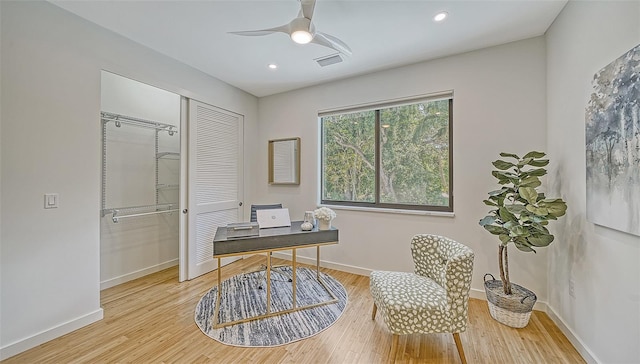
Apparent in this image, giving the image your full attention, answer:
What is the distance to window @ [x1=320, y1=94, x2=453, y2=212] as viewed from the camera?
9.66ft

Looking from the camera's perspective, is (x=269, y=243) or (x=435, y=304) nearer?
(x=435, y=304)

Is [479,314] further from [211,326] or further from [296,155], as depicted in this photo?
[296,155]

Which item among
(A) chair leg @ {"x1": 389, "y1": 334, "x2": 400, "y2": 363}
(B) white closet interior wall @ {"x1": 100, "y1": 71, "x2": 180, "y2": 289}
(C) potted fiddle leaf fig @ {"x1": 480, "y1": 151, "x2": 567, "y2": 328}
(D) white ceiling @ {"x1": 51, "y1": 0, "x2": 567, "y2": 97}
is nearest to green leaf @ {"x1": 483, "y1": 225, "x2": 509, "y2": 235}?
(C) potted fiddle leaf fig @ {"x1": 480, "y1": 151, "x2": 567, "y2": 328}

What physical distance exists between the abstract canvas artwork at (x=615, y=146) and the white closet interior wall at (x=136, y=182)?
454 centimetres

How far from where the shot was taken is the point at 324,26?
228 cm

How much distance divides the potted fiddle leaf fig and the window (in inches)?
28.8

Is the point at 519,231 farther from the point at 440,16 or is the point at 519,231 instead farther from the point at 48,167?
the point at 48,167

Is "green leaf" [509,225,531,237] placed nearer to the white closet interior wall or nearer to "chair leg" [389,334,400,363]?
"chair leg" [389,334,400,363]

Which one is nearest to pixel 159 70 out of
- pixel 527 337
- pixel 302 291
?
pixel 302 291

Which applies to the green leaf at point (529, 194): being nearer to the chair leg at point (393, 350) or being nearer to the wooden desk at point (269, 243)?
the chair leg at point (393, 350)

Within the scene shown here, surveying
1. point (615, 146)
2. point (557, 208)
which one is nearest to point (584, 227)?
point (557, 208)

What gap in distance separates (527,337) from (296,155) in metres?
3.25

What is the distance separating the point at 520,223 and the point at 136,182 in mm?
4401

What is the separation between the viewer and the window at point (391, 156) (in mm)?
2945
